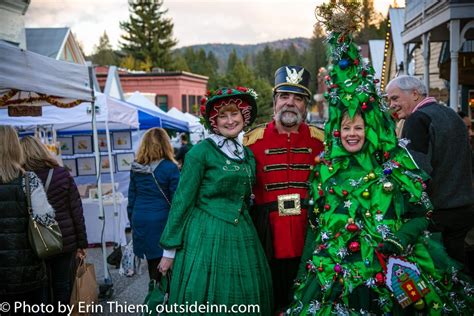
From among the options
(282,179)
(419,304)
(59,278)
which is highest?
(282,179)

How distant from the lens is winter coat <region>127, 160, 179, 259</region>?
18.1 feet

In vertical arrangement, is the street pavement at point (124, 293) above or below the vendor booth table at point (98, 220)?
below

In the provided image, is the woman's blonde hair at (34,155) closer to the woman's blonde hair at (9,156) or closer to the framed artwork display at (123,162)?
the woman's blonde hair at (9,156)

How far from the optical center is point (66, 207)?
4777 mm

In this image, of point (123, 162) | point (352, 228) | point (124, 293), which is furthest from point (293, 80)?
point (123, 162)

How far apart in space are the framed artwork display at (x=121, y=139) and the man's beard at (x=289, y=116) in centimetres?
830

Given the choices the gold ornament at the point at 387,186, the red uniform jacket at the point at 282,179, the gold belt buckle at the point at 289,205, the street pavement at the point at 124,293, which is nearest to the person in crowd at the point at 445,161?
the red uniform jacket at the point at 282,179

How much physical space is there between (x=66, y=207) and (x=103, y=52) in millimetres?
84655

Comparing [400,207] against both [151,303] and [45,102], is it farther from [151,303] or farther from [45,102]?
[45,102]

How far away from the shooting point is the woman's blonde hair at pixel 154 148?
559 centimetres

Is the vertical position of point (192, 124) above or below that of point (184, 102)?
below

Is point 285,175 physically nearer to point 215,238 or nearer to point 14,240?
point 215,238

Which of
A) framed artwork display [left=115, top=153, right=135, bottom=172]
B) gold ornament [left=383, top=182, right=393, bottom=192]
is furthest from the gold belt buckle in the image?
framed artwork display [left=115, top=153, right=135, bottom=172]

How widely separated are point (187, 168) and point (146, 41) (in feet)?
196
